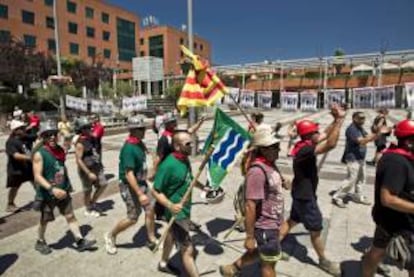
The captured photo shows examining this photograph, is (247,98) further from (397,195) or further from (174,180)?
(397,195)

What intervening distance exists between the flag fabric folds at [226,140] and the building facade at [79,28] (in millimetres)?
44772

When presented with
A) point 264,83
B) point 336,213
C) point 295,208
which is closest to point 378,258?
point 295,208

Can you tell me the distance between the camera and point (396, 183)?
2.73 m

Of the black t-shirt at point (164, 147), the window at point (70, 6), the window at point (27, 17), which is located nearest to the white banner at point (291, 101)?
the black t-shirt at point (164, 147)

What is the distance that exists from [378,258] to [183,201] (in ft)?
6.43

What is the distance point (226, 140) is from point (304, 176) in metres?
1.05

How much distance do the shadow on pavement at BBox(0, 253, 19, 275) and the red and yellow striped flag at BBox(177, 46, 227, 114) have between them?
3.10m

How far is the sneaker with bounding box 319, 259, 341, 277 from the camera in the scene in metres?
3.80

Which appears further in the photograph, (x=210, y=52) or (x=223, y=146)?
(x=210, y=52)

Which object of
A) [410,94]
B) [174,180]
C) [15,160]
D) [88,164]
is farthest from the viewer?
[410,94]

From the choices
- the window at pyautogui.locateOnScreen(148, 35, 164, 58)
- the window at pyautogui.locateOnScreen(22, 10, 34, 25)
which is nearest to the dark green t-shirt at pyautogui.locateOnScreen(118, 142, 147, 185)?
the window at pyautogui.locateOnScreen(22, 10, 34, 25)

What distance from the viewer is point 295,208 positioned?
3916 millimetres

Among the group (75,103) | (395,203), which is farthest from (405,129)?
(75,103)

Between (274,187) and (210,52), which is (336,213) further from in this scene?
(210,52)
